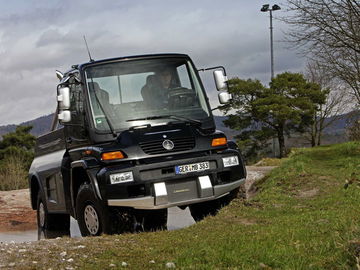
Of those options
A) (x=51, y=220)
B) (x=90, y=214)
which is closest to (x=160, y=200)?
(x=90, y=214)

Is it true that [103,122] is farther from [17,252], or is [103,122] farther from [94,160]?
[17,252]

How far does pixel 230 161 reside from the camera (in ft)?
26.7

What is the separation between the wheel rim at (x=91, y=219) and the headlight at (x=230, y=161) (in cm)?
196

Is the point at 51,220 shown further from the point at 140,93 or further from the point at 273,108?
the point at 273,108

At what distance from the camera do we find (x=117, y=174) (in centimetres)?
748

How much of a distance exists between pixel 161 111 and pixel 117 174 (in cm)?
126

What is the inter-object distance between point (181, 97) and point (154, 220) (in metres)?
1.88

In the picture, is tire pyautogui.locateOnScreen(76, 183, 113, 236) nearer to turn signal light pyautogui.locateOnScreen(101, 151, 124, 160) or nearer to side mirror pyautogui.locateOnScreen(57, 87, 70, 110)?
turn signal light pyautogui.locateOnScreen(101, 151, 124, 160)

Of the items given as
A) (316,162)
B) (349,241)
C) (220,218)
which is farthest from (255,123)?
(349,241)

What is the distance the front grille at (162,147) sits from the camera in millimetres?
7691

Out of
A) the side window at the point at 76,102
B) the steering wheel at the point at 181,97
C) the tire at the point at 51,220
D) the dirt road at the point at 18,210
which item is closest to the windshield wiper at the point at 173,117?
Result: the steering wheel at the point at 181,97

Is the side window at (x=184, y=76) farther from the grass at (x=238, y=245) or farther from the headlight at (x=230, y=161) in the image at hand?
the grass at (x=238, y=245)

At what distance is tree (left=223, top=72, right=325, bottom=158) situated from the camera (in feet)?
157

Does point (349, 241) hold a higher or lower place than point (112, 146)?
lower
